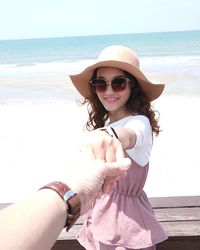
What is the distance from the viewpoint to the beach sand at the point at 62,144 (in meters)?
5.19

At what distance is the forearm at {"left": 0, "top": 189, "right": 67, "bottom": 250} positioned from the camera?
802 mm

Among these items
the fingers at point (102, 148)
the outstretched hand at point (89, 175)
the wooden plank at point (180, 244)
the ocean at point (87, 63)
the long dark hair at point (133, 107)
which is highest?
the ocean at point (87, 63)

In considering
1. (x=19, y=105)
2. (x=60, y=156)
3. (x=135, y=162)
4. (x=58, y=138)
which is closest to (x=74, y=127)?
(x=58, y=138)

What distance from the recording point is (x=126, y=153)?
176cm

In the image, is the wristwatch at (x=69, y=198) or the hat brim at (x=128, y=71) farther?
the hat brim at (x=128, y=71)

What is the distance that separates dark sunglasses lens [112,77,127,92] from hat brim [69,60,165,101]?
2.1 inches

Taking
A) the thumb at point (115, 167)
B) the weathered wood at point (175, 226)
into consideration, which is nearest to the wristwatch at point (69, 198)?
the thumb at point (115, 167)

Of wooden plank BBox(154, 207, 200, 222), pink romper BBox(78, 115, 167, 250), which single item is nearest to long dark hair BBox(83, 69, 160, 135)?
pink romper BBox(78, 115, 167, 250)

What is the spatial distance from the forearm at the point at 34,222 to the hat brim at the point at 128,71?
3.70ft

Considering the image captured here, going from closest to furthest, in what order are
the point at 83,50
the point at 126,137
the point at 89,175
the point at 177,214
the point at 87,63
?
the point at 89,175
the point at 126,137
the point at 177,214
the point at 87,63
the point at 83,50

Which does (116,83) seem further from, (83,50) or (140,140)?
(83,50)

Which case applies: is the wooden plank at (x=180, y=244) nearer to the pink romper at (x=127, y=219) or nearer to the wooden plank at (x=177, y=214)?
the wooden plank at (x=177, y=214)

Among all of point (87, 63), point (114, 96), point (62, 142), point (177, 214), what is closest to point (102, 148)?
point (114, 96)

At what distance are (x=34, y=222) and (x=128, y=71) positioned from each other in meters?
1.28
